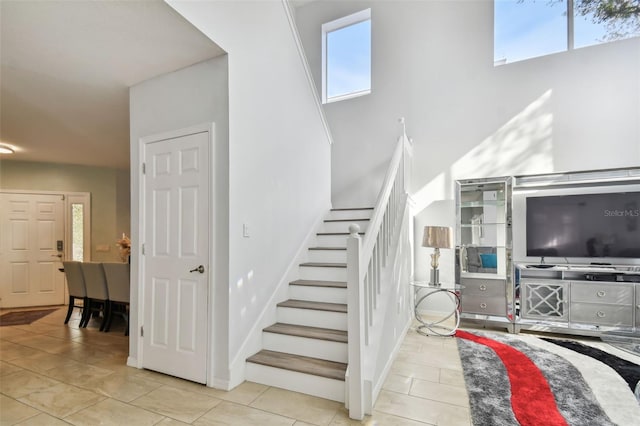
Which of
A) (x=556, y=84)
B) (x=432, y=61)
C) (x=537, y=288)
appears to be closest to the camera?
(x=537, y=288)

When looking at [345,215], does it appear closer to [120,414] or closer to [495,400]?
[495,400]

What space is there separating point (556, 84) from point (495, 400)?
395cm

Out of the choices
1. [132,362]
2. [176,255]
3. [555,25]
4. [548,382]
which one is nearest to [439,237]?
[548,382]

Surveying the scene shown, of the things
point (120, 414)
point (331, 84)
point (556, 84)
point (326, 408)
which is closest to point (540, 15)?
point (556, 84)

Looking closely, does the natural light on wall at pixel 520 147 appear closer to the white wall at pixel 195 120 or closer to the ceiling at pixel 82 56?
the white wall at pixel 195 120

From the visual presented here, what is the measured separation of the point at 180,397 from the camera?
2396mm

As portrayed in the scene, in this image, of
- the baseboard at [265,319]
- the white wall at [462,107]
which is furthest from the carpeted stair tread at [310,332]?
the white wall at [462,107]

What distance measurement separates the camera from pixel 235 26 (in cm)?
265

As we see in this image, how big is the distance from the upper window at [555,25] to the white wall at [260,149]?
2938 millimetres

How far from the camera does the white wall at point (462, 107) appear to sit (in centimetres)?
386

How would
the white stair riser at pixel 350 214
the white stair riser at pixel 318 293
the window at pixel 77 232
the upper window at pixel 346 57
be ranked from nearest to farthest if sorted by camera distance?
the white stair riser at pixel 318 293, the white stair riser at pixel 350 214, the upper window at pixel 346 57, the window at pixel 77 232

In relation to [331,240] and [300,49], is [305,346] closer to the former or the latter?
[331,240]

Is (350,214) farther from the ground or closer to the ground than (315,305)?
farther from the ground

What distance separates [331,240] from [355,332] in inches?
78.4
